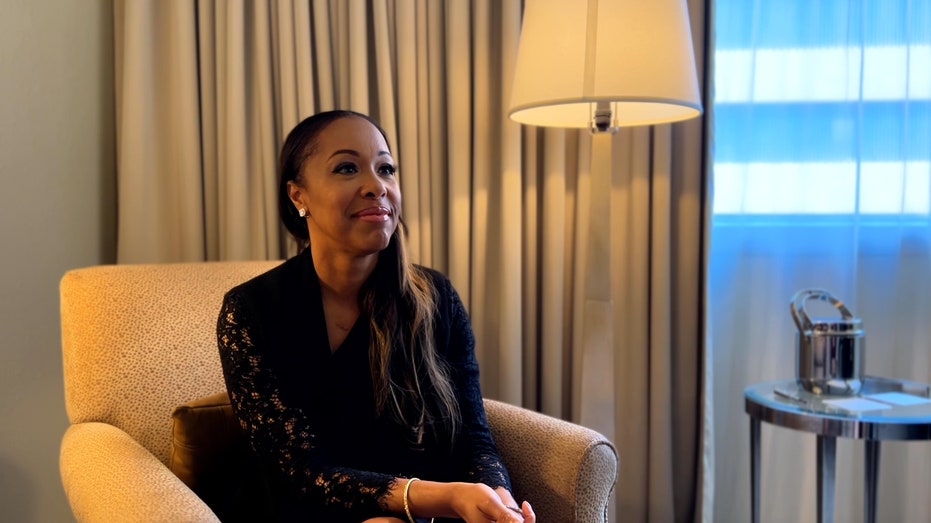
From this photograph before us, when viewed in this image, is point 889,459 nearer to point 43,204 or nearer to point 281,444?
point 281,444

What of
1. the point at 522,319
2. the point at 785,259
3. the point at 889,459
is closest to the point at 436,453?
the point at 522,319

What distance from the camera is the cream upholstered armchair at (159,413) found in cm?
117

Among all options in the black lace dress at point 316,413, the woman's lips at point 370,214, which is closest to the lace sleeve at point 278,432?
the black lace dress at point 316,413

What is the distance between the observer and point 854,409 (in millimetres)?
1473

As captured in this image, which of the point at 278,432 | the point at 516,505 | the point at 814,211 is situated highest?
the point at 814,211

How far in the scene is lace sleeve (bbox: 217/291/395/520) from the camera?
115 centimetres

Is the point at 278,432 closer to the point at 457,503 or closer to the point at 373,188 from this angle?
the point at 457,503

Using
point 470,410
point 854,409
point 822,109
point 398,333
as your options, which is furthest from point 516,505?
point 822,109

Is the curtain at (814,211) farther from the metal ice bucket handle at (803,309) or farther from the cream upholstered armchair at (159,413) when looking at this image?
the cream upholstered armchair at (159,413)

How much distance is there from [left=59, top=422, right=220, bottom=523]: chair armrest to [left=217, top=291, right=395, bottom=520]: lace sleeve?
5.8 inches

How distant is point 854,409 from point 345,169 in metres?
1.10

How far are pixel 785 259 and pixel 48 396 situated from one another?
1886 millimetres

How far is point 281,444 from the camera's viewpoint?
1.19 metres

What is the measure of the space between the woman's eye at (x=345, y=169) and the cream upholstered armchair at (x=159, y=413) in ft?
1.55
